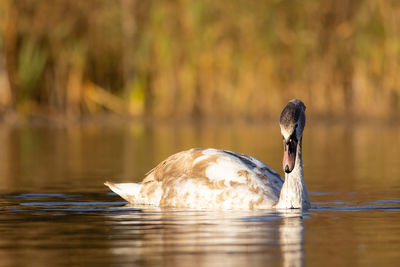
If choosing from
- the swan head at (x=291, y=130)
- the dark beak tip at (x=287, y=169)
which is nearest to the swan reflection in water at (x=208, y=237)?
the dark beak tip at (x=287, y=169)

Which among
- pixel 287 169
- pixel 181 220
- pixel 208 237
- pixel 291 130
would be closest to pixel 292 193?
pixel 287 169

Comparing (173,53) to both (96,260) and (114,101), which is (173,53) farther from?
(96,260)

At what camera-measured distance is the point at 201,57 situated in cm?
2912

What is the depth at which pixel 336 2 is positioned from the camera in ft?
94.3

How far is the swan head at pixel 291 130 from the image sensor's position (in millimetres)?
9500

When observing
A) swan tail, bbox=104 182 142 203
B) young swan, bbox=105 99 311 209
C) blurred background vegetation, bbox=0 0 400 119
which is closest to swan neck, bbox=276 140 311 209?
young swan, bbox=105 99 311 209

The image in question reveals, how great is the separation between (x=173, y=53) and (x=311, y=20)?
4245 millimetres

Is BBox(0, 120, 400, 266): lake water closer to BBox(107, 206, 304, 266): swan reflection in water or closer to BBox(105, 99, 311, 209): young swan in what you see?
BBox(107, 206, 304, 266): swan reflection in water

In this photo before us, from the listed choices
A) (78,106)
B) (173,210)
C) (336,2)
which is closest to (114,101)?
(78,106)

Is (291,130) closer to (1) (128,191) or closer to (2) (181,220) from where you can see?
(2) (181,220)

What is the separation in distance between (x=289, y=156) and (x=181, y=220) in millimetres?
1221

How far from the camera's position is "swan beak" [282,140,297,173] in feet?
30.9

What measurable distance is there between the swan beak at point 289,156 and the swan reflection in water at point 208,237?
1.35 feet

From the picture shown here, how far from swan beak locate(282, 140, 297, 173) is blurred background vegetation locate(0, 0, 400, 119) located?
17662 mm
